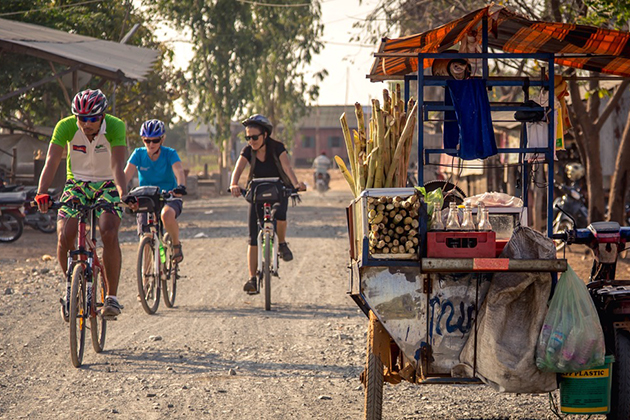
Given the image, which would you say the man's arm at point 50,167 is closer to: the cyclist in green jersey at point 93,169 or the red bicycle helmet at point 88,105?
the cyclist in green jersey at point 93,169

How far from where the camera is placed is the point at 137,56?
20.1 m

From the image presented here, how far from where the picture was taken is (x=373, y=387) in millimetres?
4809

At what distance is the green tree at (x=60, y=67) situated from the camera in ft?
69.8

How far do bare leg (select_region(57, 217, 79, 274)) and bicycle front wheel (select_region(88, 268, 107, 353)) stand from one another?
0.93 ft

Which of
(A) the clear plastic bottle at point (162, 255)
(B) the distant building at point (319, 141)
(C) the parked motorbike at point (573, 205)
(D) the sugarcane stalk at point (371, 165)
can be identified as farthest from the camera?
(B) the distant building at point (319, 141)

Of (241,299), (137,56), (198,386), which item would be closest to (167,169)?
(241,299)

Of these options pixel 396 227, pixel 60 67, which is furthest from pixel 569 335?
pixel 60 67

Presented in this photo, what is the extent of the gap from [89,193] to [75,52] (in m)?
10.8

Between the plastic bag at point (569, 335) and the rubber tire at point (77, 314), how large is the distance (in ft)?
11.7

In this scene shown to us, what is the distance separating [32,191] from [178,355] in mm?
11576

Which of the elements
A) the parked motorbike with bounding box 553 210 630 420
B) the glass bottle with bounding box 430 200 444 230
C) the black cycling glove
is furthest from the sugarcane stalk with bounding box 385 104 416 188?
the black cycling glove

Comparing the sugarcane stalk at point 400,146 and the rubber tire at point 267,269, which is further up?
the sugarcane stalk at point 400,146

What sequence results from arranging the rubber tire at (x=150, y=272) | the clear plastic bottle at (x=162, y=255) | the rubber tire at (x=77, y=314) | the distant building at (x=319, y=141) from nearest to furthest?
1. the rubber tire at (x=77, y=314)
2. the rubber tire at (x=150, y=272)
3. the clear plastic bottle at (x=162, y=255)
4. the distant building at (x=319, y=141)

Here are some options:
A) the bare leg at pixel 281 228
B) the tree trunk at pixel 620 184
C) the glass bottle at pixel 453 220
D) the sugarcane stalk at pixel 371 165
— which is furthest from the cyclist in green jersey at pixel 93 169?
the tree trunk at pixel 620 184
